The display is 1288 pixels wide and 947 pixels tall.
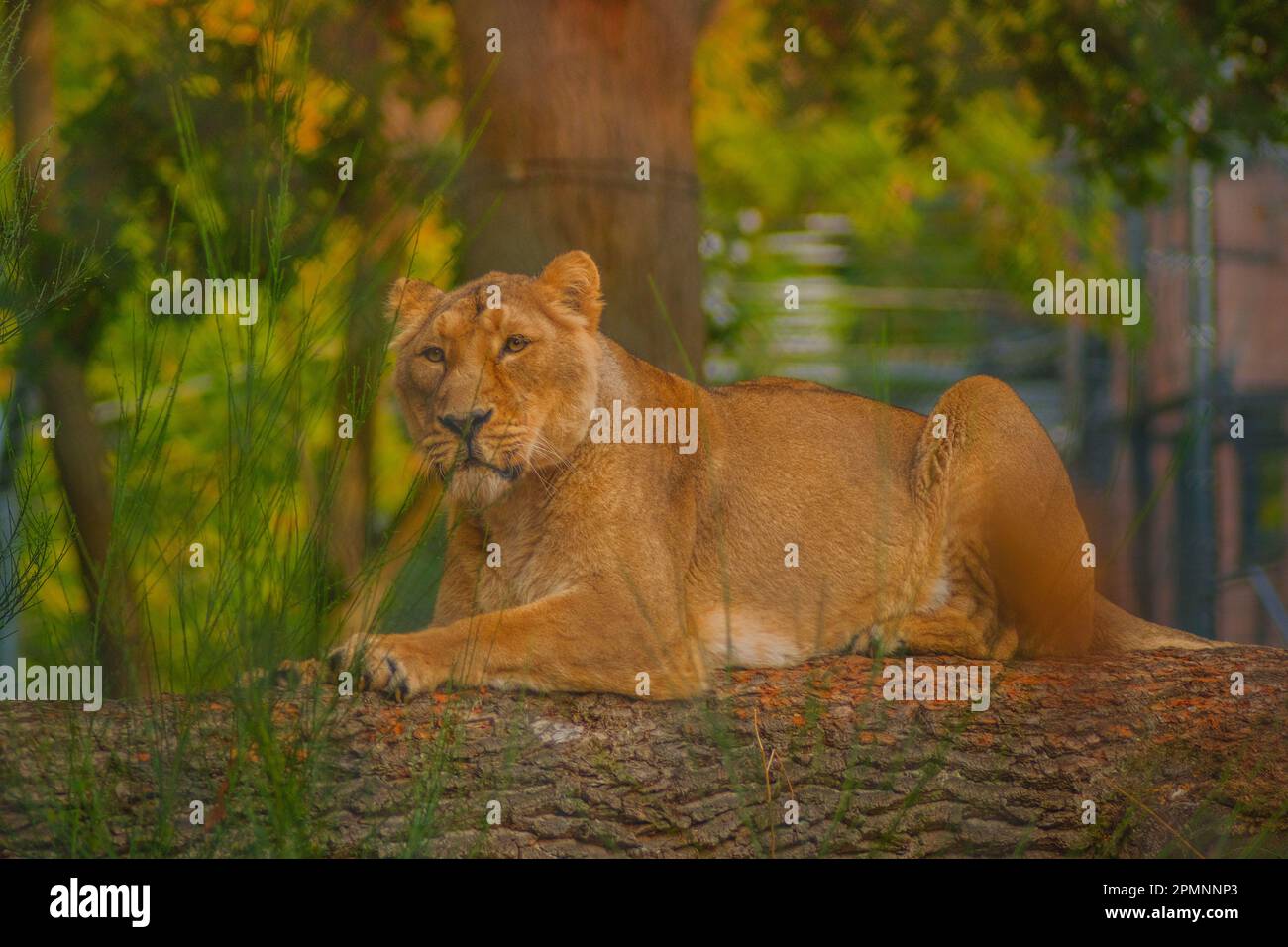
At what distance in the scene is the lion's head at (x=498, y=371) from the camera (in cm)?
455

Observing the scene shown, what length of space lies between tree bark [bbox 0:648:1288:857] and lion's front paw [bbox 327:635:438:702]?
42 millimetres

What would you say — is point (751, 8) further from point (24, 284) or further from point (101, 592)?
point (101, 592)

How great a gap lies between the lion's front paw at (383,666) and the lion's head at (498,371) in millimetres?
583

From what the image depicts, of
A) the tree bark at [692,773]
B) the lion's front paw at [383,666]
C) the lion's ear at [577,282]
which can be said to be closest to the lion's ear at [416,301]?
the lion's ear at [577,282]

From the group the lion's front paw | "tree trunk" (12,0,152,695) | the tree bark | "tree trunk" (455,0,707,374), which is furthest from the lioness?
"tree trunk" (12,0,152,695)

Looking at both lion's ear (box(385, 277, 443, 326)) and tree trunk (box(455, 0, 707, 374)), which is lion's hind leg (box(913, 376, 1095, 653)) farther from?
lion's ear (box(385, 277, 443, 326))

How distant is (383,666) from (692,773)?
856mm

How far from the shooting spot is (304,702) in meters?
3.84

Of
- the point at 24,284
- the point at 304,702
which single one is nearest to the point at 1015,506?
the point at 304,702

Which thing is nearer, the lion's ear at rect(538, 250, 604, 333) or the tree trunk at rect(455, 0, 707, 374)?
the lion's ear at rect(538, 250, 604, 333)

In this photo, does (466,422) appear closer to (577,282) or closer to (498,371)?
(498,371)

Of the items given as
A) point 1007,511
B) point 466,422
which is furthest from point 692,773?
point 1007,511

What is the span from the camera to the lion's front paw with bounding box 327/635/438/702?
4.10 meters
